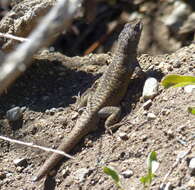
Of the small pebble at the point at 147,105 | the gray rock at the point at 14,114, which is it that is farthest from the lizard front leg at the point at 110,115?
the gray rock at the point at 14,114

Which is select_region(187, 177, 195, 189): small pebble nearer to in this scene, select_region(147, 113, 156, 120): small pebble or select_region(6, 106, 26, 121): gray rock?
select_region(147, 113, 156, 120): small pebble

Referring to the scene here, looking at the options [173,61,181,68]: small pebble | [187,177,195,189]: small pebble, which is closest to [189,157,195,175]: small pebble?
[187,177,195,189]: small pebble

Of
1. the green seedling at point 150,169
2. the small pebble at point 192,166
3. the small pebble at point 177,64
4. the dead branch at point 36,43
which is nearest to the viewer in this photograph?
the dead branch at point 36,43

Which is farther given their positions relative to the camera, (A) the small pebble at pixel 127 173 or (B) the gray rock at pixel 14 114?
(B) the gray rock at pixel 14 114

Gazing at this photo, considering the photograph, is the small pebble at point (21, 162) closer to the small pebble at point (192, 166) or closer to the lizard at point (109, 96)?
the lizard at point (109, 96)

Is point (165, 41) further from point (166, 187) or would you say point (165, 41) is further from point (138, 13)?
point (166, 187)

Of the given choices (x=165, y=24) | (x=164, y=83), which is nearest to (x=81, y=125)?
(x=164, y=83)

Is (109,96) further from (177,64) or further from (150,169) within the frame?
(150,169)

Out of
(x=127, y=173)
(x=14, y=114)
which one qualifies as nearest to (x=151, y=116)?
(x=127, y=173)
